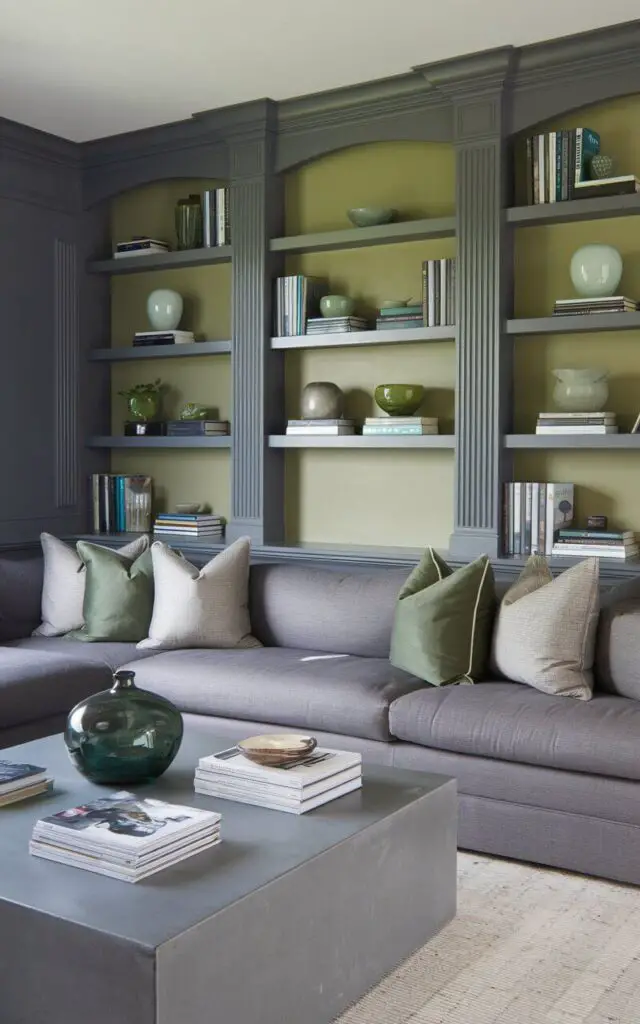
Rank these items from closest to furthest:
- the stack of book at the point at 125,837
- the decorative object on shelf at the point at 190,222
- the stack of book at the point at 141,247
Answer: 1. the stack of book at the point at 125,837
2. the decorative object on shelf at the point at 190,222
3. the stack of book at the point at 141,247

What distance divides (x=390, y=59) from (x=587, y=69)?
30.8 inches

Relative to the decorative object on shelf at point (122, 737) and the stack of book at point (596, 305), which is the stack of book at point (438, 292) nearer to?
the stack of book at point (596, 305)

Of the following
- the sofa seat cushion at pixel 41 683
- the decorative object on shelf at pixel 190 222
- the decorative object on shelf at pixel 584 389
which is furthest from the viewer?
the decorative object on shelf at pixel 190 222

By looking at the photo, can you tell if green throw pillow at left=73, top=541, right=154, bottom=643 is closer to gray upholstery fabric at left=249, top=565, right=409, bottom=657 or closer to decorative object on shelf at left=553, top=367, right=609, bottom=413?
gray upholstery fabric at left=249, top=565, right=409, bottom=657

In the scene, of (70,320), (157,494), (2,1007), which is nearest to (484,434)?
(157,494)

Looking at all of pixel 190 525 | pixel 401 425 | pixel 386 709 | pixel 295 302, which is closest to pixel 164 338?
pixel 295 302

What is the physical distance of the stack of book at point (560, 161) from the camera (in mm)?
4172

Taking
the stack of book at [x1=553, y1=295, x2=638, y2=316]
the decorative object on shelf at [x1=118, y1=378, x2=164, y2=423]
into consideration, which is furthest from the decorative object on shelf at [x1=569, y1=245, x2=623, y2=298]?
the decorative object on shelf at [x1=118, y1=378, x2=164, y2=423]

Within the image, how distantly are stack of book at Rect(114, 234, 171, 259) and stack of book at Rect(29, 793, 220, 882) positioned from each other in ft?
12.0

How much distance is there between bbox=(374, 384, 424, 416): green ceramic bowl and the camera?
183 inches

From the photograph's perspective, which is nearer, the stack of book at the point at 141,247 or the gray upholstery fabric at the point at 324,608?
the gray upholstery fabric at the point at 324,608

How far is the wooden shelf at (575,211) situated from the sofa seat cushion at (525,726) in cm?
189

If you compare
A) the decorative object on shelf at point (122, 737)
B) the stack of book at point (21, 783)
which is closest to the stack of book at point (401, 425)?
the decorative object on shelf at point (122, 737)

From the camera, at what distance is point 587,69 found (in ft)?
13.6
